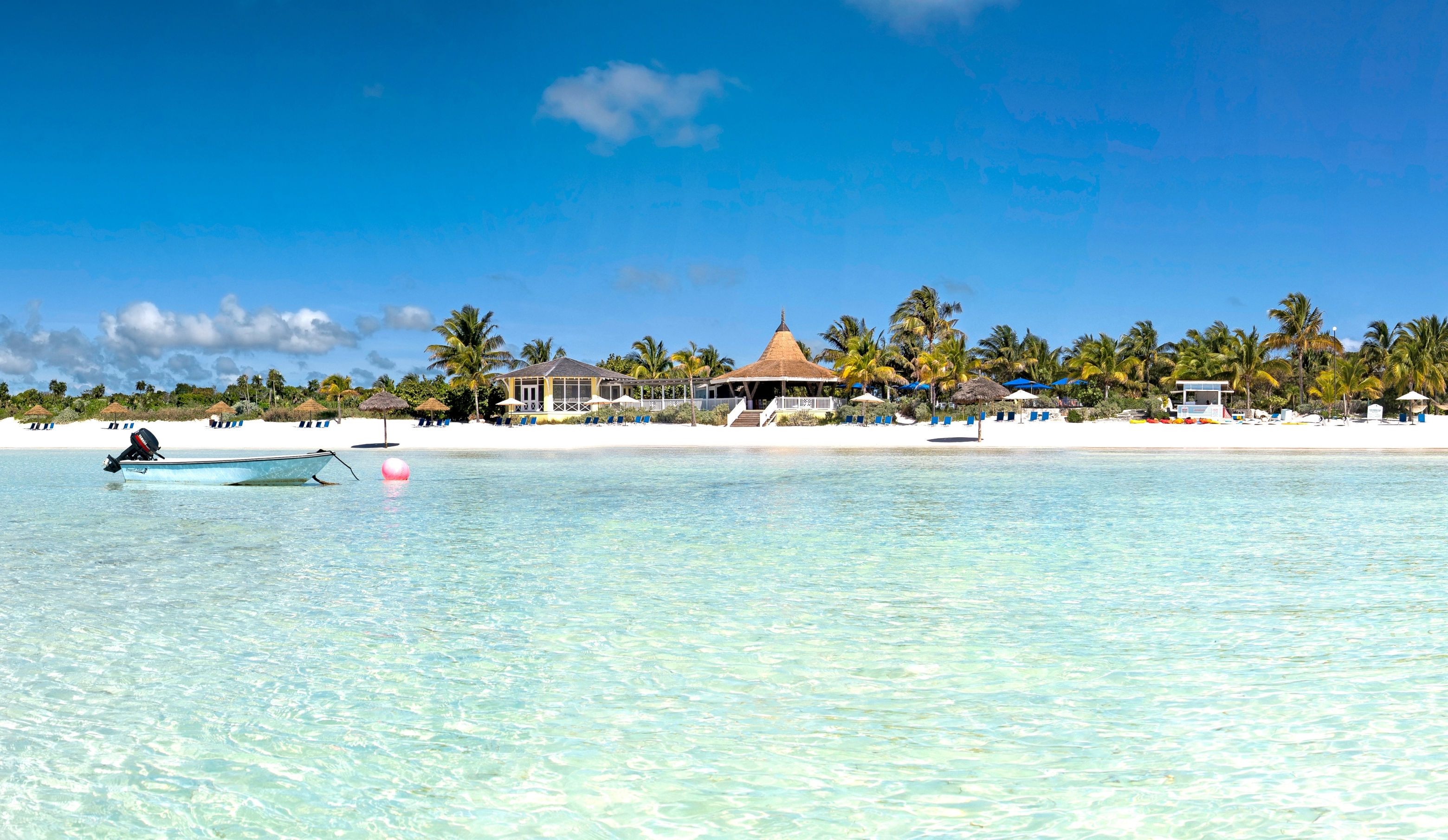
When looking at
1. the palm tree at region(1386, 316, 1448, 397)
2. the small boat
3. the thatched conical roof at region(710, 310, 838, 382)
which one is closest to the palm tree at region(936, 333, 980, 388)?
the thatched conical roof at region(710, 310, 838, 382)

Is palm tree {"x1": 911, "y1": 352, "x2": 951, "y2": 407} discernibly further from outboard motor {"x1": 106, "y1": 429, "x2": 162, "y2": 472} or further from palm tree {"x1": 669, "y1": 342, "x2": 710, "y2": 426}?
outboard motor {"x1": 106, "y1": 429, "x2": 162, "y2": 472}

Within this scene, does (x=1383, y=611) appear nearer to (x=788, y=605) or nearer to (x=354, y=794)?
(x=788, y=605)

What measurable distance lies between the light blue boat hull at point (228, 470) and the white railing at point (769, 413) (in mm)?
24211

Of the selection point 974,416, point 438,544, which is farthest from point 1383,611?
point 974,416

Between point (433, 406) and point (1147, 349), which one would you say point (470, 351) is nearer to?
point (433, 406)

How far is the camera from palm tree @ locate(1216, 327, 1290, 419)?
2078 inches

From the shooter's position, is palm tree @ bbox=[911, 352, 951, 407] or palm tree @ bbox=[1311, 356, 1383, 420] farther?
palm tree @ bbox=[1311, 356, 1383, 420]

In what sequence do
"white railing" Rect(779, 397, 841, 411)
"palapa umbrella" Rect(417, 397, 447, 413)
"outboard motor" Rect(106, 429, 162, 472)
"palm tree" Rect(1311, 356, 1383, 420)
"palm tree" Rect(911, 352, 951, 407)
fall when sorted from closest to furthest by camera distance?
1. "outboard motor" Rect(106, 429, 162, 472)
2. "white railing" Rect(779, 397, 841, 411)
3. "palapa umbrella" Rect(417, 397, 447, 413)
4. "palm tree" Rect(911, 352, 951, 407)
5. "palm tree" Rect(1311, 356, 1383, 420)

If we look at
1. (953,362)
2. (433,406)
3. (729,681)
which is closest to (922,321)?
(953,362)

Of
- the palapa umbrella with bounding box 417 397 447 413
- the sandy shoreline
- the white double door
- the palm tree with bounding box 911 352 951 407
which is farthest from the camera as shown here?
the white double door

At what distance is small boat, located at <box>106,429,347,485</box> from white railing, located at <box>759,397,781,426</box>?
24153 mm

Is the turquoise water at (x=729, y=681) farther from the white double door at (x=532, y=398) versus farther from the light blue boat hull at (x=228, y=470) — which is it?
the white double door at (x=532, y=398)

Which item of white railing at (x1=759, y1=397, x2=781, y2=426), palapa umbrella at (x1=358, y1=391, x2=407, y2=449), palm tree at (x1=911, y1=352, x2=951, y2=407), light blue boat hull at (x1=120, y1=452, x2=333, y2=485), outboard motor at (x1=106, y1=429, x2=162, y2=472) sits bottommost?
light blue boat hull at (x1=120, y1=452, x2=333, y2=485)

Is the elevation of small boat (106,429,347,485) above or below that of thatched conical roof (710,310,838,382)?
below
